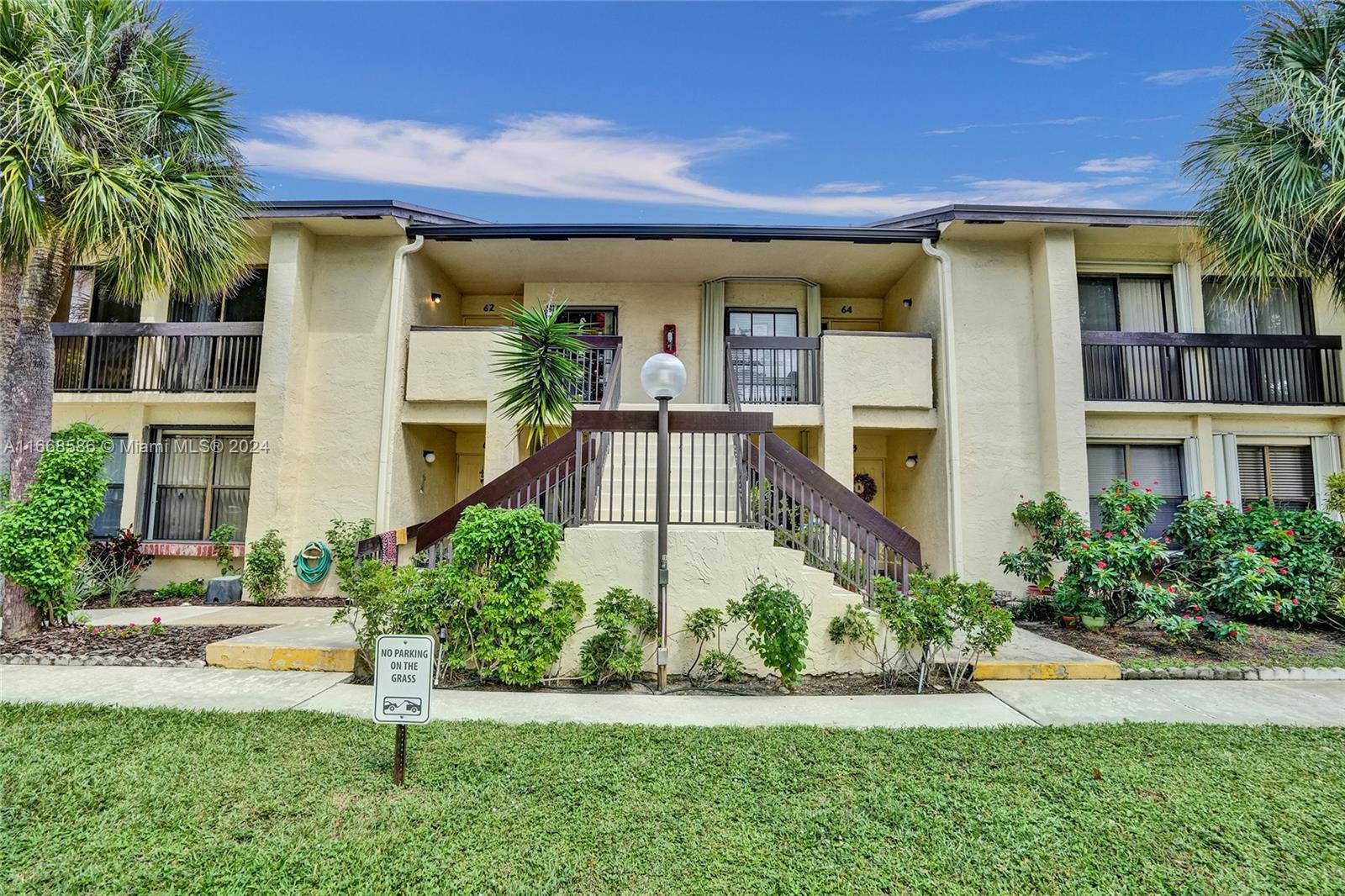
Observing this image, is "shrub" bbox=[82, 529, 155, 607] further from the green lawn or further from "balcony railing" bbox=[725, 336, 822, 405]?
"balcony railing" bbox=[725, 336, 822, 405]

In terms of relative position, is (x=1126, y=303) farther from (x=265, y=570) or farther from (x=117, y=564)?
(x=117, y=564)

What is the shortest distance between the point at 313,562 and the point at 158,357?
182 inches

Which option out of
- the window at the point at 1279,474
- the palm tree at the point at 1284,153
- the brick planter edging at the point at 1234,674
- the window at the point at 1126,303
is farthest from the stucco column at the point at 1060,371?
the window at the point at 1279,474

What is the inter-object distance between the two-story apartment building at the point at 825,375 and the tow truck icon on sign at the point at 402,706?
6393 millimetres

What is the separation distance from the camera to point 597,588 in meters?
5.70

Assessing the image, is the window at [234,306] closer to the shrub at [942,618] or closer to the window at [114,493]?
the window at [114,493]

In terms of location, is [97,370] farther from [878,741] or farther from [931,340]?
[931,340]

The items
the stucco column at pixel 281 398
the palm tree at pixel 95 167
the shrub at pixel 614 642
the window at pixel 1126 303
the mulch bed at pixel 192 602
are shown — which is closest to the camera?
the shrub at pixel 614 642

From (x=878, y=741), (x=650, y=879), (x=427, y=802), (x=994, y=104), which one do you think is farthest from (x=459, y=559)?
(x=994, y=104)

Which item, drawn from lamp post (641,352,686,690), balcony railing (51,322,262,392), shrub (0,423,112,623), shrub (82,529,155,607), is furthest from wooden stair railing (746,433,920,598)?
shrub (82,529,155,607)

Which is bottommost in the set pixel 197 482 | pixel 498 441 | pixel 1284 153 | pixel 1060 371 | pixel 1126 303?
pixel 197 482

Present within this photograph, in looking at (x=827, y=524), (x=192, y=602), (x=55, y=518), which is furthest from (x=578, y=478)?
(x=192, y=602)

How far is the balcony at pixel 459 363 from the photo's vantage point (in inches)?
388

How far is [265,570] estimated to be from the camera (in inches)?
355
